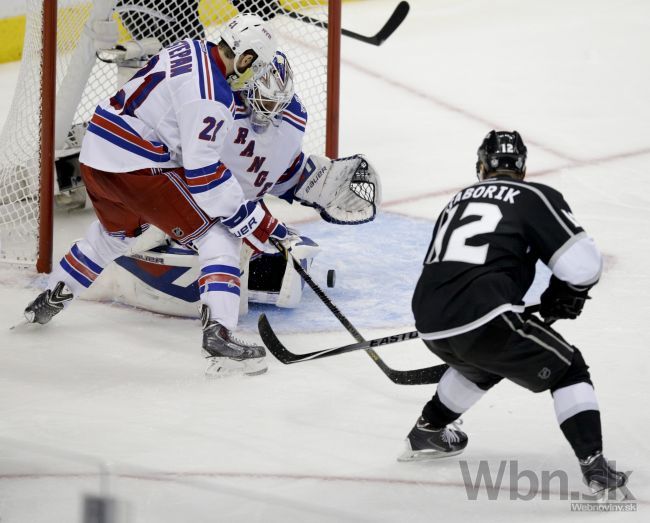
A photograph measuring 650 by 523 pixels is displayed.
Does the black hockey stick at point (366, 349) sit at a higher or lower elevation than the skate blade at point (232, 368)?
higher

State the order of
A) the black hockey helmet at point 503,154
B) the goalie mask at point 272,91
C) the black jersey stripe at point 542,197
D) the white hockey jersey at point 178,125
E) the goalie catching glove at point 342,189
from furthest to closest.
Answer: the goalie catching glove at point 342,189 → the goalie mask at point 272,91 → the white hockey jersey at point 178,125 → the black hockey helmet at point 503,154 → the black jersey stripe at point 542,197

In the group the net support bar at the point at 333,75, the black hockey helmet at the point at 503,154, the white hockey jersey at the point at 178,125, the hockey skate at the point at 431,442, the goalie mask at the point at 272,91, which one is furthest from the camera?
the net support bar at the point at 333,75

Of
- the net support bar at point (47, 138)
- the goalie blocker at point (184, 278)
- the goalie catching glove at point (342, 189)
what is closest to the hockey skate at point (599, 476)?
the goalie blocker at point (184, 278)

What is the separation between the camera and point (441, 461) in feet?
9.22

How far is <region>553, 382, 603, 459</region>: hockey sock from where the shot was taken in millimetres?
2518

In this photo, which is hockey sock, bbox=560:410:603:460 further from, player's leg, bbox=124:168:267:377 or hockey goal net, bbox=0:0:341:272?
hockey goal net, bbox=0:0:341:272

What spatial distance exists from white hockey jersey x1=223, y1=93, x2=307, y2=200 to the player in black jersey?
3.67 feet

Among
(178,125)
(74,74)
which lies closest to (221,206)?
(178,125)

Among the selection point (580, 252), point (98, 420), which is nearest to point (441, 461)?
point (580, 252)

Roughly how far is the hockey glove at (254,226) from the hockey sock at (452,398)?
85 cm

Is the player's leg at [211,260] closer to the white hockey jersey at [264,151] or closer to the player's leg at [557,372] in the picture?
the white hockey jersey at [264,151]

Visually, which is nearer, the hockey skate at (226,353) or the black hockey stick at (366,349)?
the black hockey stick at (366,349)

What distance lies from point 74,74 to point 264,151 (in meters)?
1.08

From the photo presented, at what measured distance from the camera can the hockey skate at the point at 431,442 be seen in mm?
2777
